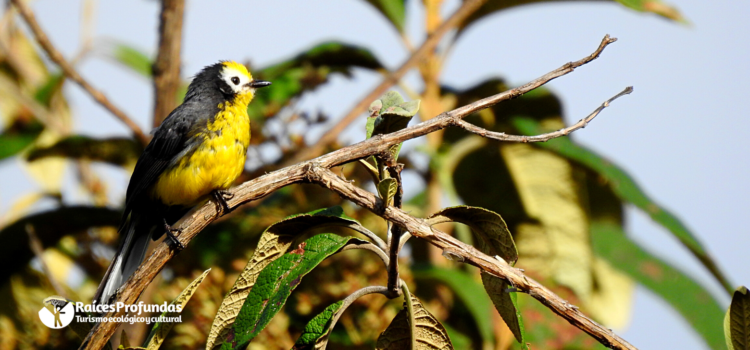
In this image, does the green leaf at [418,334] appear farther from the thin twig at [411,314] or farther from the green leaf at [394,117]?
the green leaf at [394,117]

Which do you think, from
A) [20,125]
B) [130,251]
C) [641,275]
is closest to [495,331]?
[641,275]

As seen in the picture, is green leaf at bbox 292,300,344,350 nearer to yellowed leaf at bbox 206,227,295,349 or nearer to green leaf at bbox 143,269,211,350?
yellowed leaf at bbox 206,227,295,349

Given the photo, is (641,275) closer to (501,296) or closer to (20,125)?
(501,296)

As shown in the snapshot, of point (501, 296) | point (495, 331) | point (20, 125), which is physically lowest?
point (501, 296)

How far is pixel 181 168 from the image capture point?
282cm

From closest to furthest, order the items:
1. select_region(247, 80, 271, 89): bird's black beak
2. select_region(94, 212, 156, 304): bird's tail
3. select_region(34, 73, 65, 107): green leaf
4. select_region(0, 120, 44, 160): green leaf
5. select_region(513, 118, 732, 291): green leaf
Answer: select_region(94, 212, 156, 304): bird's tail, select_region(513, 118, 732, 291): green leaf, select_region(247, 80, 271, 89): bird's black beak, select_region(0, 120, 44, 160): green leaf, select_region(34, 73, 65, 107): green leaf

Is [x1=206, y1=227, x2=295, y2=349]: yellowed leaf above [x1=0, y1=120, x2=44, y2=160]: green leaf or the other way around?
the other way around

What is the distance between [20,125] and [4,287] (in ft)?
4.18

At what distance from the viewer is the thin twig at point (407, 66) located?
3336 millimetres

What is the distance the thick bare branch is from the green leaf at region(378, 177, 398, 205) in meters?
0.02

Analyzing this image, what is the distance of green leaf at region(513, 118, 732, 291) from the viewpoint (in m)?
2.57

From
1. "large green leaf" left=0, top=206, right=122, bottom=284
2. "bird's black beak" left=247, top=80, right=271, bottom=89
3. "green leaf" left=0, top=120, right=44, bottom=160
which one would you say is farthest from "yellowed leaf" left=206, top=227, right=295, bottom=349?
"green leaf" left=0, top=120, right=44, bottom=160

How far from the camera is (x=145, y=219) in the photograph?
115 inches

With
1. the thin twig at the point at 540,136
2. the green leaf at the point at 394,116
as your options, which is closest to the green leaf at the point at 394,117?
the green leaf at the point at 394,116
